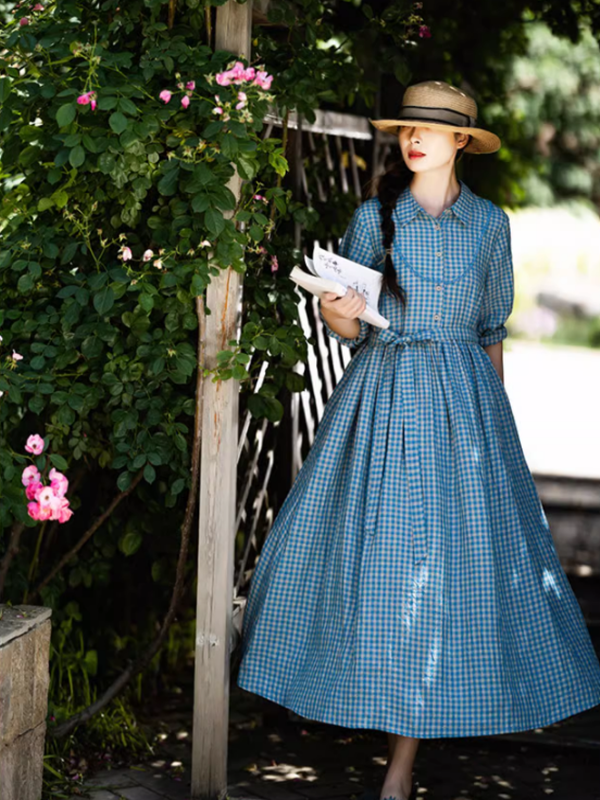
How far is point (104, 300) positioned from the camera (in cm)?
259

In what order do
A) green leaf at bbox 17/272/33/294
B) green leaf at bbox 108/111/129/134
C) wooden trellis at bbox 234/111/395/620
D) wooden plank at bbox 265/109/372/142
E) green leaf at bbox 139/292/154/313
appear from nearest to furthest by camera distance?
green leaf at bbox 108/111/129/134, green leaf at bbox 139/292/154/313, green leaf at bbox 17/272/33/294, wooden trellis at bbox 234/111/395/620, wooden plank at bbox 265/109/372/142

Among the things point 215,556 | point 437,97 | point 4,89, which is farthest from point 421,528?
point 4,89

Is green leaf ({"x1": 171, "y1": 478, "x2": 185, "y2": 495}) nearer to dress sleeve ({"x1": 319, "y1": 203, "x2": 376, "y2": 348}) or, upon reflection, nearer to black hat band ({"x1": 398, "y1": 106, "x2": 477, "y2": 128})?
dress sleeve ({"x1": 319, "y1": 203, "x2": 376, "y2": 348})

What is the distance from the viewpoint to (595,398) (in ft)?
30.7

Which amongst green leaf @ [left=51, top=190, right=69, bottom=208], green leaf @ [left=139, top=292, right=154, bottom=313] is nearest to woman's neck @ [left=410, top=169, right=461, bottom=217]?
green leaf @ [left=139, top=292, right=154, bottom=313]

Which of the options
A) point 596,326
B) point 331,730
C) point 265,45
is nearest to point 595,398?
point 596,326

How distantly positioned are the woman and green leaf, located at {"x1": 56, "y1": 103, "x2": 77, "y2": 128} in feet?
2.25

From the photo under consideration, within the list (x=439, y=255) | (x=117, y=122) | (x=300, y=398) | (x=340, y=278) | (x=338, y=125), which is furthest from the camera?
(x=338, y=125)

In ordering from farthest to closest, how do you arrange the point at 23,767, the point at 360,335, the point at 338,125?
1. the point at 338,125
2. the point at 360,335
3. the point at 23,767

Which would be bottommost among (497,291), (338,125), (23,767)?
(23,767)

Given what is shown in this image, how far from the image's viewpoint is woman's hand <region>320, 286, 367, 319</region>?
259 cm

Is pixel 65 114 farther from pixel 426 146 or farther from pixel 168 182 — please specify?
pixel 426 146

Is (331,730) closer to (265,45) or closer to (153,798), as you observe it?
(153,798)

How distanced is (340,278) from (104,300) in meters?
0.54
